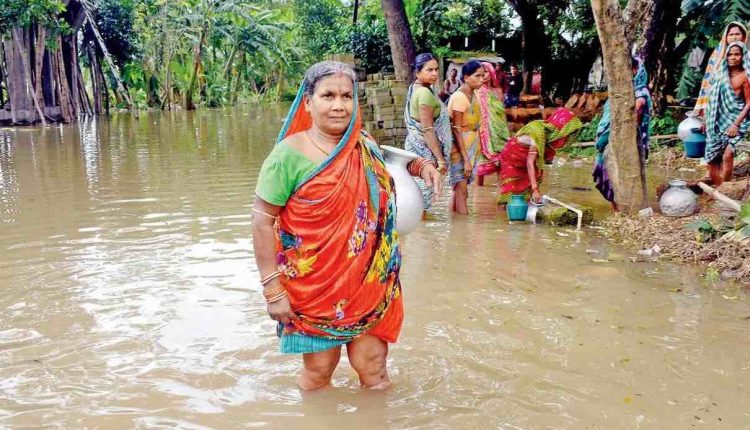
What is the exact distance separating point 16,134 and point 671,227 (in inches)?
569

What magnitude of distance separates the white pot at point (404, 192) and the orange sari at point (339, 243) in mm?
765

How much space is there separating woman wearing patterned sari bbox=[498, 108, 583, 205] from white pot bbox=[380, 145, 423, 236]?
3.03m

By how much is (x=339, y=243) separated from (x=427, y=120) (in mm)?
3810

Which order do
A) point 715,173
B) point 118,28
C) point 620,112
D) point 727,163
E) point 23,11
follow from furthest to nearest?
point 118,28
point 23,11
point 715,173
point 727,163
point 620,112

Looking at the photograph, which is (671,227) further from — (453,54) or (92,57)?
(92,57)

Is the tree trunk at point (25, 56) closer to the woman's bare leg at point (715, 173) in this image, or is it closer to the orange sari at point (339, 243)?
the woman's bare leg at point (715, 173)

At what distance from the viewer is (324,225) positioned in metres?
2.66

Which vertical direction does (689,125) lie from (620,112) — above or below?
below

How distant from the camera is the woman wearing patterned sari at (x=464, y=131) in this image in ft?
21.5

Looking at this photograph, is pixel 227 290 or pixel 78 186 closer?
pixel 227 290

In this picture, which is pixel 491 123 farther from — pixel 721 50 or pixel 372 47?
pixel 372 47

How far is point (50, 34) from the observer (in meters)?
18.6

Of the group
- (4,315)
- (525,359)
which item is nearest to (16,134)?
(4,315)

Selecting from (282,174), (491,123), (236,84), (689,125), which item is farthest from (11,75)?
(282,174)
